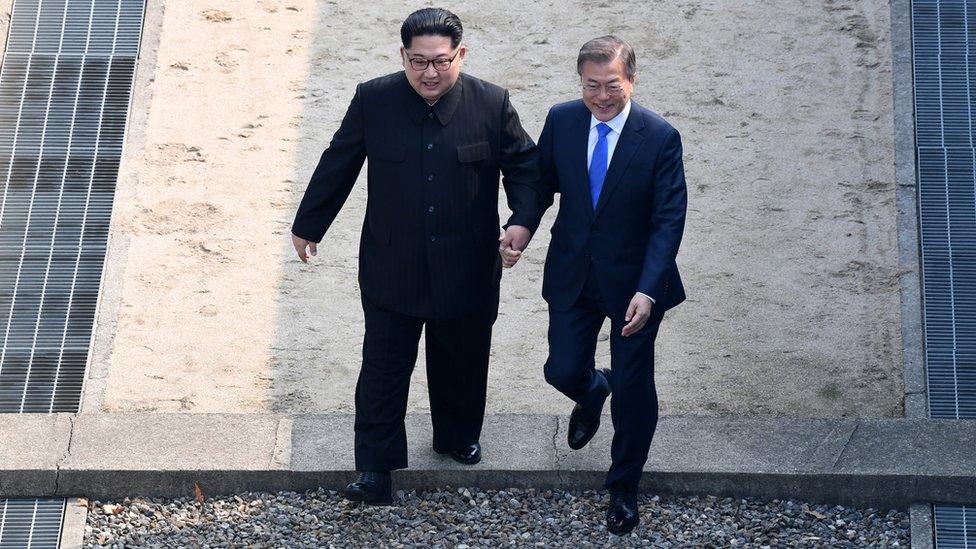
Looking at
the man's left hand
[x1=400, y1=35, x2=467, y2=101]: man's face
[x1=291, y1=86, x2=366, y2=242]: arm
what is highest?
[x1=400, y1=35, x2=467, y2=101]: man's face

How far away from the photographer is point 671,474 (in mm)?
5797

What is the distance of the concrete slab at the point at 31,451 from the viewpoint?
5840 millimetres

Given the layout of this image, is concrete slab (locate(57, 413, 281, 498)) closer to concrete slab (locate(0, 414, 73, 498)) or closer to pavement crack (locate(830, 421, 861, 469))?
concrete slab (locate(0, 414, 73, 498))

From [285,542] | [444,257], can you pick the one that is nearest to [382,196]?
[444,257]

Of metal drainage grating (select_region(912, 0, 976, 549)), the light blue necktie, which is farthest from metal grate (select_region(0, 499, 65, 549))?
metal drainage grating (select_region(912, 0, 976, 549))

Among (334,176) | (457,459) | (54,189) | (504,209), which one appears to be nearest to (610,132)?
(334,176)

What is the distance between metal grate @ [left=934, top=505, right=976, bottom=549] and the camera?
5.58 m

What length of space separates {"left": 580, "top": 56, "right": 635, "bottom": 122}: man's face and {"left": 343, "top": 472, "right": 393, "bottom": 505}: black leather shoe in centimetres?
160

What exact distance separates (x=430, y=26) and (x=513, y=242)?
0.82 metres

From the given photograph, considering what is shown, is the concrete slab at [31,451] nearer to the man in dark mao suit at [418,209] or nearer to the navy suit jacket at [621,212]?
the man in dark mao suit at [418,209]

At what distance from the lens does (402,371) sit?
560 centimetres

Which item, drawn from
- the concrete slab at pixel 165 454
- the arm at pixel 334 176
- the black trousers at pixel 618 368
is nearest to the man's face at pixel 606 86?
the black trousers at pixel 618 368

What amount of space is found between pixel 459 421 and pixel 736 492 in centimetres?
110

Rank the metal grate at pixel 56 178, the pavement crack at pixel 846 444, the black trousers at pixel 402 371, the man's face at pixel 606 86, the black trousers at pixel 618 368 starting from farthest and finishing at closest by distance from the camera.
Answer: the metal grate at pixel 56 178, the pavement crack at pixel 846 444, the black trousers at pixel 402 371, the black trousers at pixel 618 368, the man's face at pixel 606 86
